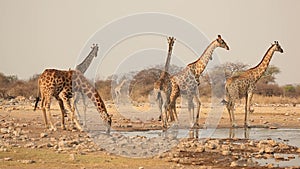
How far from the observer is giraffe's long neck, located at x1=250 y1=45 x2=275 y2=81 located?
68.1 ft

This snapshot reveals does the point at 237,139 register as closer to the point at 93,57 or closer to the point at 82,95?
the point at 82,95

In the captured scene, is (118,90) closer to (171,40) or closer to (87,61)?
(87,61)

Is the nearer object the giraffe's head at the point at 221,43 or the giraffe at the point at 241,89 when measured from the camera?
the giraffe's head at the point at 221,43

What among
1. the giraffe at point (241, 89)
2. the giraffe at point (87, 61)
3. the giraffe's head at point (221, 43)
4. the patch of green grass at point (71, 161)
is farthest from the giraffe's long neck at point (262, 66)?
the patch of green grass at point (71, 161)

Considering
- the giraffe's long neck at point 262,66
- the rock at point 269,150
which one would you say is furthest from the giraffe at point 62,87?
the rock at point 269,150

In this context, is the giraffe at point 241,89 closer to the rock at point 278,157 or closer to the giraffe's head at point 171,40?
the giraffe's head at point 171,40

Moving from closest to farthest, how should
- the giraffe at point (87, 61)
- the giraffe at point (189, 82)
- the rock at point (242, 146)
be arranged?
the rock at point (242, 146) < the giraffe at point (189, 82) < the giraffe at point (87, 61)

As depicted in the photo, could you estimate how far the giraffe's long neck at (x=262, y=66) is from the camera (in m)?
20.8

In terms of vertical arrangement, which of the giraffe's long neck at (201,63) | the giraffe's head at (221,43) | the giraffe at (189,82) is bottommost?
the giraffe at (189,82)

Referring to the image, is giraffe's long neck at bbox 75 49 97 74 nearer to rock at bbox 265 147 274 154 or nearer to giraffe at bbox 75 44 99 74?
giraffe at bbox 75 44 99 74

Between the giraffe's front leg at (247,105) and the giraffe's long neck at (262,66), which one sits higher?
the giraffe's long neck at (262,66)

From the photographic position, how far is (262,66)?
21031mm

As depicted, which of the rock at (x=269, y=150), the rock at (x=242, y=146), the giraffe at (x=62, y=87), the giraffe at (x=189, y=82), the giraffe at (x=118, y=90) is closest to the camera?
the rock at (x=269, y=150)

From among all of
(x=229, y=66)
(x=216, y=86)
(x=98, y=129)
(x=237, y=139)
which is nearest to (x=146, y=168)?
(x=237, y=139)
